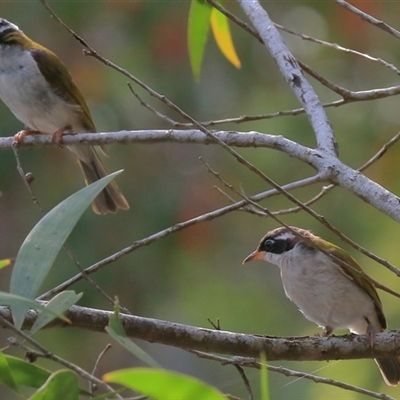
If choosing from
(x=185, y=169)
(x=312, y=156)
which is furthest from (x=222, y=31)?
(x=185, y=169)

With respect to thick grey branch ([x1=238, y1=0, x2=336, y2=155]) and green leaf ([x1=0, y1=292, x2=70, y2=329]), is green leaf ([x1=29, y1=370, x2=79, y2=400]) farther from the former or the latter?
thick grey branch ([x1=238, y1=0, x2=336, y2=155])

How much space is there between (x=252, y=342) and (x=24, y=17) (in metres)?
7.04

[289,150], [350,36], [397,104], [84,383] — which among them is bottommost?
[84,383]

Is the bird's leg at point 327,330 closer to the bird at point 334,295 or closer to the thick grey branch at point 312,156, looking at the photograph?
the bird at point 334,295

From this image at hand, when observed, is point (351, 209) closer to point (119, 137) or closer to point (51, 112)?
point (51, 112)

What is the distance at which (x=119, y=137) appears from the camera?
10.8 ft

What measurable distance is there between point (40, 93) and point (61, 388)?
3.75 m

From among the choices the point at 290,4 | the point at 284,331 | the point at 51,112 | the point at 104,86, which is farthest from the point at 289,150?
the point at 290,4

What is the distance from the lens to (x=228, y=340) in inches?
103

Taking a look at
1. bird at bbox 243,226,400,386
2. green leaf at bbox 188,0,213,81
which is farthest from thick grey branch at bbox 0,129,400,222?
bird at bbox 243,226,400,386

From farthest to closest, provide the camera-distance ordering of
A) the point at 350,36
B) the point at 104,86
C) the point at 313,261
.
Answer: the point at 350,36, the point at 104,86, the point at 313,261

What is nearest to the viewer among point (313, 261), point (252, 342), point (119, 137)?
point (252, 342)

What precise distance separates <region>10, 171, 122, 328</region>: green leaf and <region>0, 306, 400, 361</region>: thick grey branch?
1.15 feet

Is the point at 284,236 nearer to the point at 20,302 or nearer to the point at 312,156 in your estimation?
the point at 312,156
